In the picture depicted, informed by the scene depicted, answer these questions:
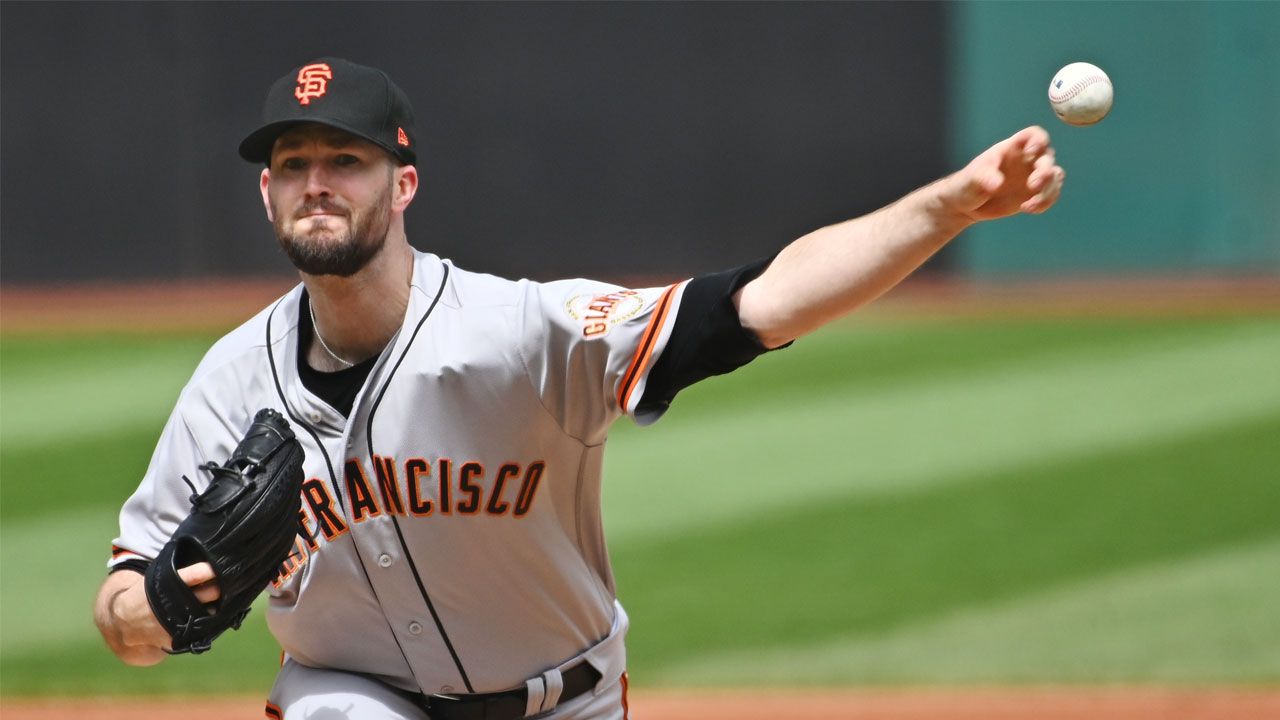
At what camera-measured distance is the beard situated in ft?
9.71

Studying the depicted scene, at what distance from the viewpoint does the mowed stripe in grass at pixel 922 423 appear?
7.96 m

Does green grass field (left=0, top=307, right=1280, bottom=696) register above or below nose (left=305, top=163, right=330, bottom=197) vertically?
below

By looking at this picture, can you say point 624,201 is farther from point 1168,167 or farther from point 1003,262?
point 1168,167

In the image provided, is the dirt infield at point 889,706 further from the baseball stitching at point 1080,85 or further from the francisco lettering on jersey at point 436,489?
the baseball stitching at point 1080,85

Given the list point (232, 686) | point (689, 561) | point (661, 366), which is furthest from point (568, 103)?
point (661, 366)

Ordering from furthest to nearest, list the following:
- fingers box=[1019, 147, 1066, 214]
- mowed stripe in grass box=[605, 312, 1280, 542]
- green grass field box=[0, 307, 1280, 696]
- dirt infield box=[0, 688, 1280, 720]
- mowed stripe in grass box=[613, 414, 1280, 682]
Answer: mowed stripe in grass box=[605, 312, 1280, 542], mowed stripe in grass box=[613, 414, 1280, 682], green grass field box=[0, 307, 1280, 696], dirt infield box=[0, 688, 1280, 720], fingers box=[1019, 147, 1066, 214]

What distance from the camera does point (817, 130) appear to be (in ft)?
35.0

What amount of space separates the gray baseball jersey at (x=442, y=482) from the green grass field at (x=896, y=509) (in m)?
3.10

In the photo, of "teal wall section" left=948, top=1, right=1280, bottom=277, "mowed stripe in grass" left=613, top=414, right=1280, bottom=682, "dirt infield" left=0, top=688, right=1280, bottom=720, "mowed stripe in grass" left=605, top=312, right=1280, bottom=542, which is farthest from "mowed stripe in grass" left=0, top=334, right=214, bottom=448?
"teal wall section" left=948, top=1, right=1280, bottom=277

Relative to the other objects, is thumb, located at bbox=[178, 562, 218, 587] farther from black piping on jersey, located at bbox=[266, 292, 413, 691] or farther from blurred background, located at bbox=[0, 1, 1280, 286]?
blurred background, located at bbox=[0, 1, 1280, 286]

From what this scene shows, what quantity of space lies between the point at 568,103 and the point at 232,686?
570 centimetres

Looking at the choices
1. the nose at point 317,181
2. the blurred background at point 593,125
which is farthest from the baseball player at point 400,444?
the blurred background at point 593,125

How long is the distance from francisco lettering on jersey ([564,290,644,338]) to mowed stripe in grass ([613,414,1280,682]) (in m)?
3.60

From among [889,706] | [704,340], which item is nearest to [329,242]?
[704,340]
